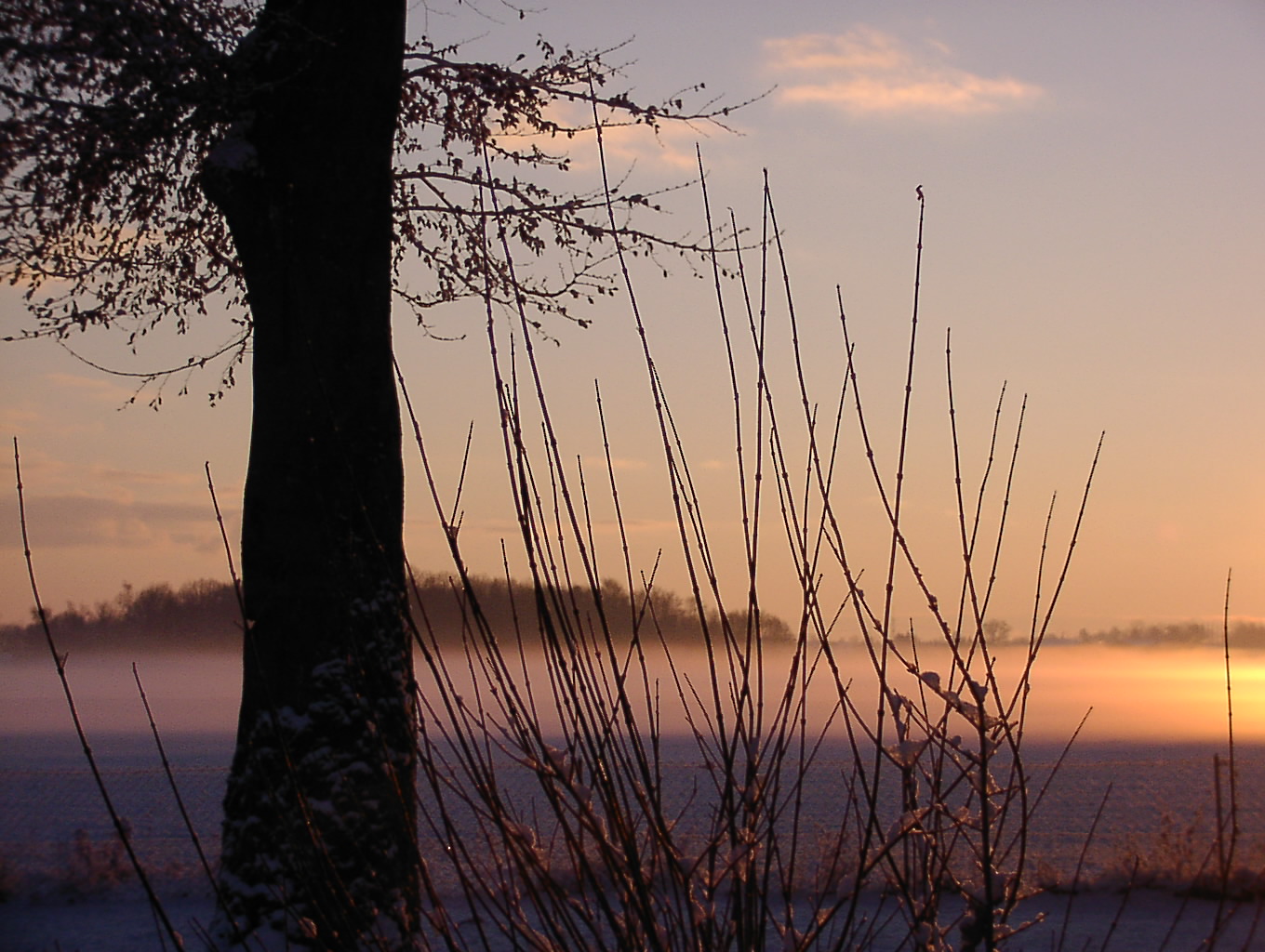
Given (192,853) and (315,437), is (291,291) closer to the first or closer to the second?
(315,437)

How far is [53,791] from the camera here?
14.5 meters

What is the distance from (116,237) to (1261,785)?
15777 mm

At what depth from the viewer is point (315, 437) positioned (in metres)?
5.47

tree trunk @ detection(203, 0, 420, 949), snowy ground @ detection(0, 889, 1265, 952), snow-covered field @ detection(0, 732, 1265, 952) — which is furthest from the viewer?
snow-covered field @ detection(0, 732, 1265, 952)

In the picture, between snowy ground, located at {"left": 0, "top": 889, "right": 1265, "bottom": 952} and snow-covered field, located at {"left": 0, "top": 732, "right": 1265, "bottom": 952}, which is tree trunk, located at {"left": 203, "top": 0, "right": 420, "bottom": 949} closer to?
snow-covered field, located at {"left": 0, "top": 732, "right": 1265, "bottom": 952}

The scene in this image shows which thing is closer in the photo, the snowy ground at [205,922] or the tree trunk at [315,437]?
the tree trunk at [315,437]

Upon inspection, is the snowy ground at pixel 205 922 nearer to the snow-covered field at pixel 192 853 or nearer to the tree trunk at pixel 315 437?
the snow-covered field at pixel 192 853

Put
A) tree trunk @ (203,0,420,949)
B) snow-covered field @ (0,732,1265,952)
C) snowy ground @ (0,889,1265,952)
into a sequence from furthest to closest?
snow-covered field @ (0,732,1265,952), snowy ground @ (0,889,1265,952), tree trunk @ (203,0,420,949)

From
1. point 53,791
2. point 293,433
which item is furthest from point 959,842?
point 53,791

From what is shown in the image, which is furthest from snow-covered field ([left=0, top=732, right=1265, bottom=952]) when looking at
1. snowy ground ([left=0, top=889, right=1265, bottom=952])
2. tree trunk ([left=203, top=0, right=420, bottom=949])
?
tree trunk ([left=203, top=0, right=420, bottom=949])

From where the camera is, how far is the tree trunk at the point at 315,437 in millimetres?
5281

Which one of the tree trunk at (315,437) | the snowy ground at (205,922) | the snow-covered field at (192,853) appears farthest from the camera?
the snow-covered field at (192,853)

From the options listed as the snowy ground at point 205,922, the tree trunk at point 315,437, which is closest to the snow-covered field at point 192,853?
the snowy ground at point 205,922

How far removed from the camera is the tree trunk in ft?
17.3
